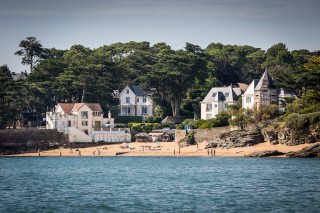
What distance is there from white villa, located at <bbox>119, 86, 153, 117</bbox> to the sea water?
43.6m

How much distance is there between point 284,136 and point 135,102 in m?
48.8

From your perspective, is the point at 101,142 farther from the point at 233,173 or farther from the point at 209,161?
the point at 233,173

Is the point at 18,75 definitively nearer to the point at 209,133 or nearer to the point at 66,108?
the point at 66,108

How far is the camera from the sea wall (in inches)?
4825

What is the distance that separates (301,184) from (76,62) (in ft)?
270

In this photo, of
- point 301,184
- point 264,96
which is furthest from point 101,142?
point 301,184

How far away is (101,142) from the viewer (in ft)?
411

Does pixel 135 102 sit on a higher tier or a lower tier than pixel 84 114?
higher

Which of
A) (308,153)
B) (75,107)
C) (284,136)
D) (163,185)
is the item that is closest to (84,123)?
(75,107)

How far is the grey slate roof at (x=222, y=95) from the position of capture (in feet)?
426

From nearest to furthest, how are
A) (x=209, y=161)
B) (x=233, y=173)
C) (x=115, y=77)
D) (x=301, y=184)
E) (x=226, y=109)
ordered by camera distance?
(x=301, y=184)
(x=233, y=173)
(x=209, y=161)
(x=226, y=109)
(x=115, y=77)

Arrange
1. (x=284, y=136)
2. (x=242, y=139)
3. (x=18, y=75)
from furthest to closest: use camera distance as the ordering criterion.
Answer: (x=18, y=75) → (x=242, y=139) → (x=284, y=136)

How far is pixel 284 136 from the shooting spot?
104750mm

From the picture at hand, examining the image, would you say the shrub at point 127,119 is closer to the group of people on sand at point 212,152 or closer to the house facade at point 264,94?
the house facade at point 264,94
